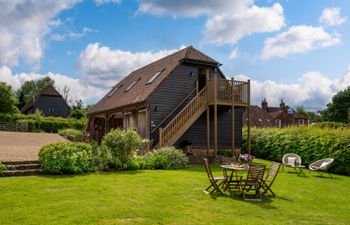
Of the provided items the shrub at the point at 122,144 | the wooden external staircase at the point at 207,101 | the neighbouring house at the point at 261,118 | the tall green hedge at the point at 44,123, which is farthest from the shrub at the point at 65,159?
the neighbouring house at the point at 261,118

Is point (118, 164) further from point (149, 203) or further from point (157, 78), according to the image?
point (157, 78)

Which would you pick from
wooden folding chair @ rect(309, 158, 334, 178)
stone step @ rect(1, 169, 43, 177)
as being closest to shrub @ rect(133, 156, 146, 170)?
stone step @ rect(1, 169, 43, 177)

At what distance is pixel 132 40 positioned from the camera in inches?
579

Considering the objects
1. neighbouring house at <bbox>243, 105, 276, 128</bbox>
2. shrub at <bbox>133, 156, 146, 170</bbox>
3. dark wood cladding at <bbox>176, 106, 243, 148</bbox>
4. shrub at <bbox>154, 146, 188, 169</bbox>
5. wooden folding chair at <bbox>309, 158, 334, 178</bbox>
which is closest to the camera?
shrub at <bbox>133, 156, 146, 170</bbox>

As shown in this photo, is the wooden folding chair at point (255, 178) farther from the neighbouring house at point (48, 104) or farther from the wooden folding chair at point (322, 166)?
the neighbouring house at point (48, 104)

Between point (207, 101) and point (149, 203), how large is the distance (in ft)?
36.1

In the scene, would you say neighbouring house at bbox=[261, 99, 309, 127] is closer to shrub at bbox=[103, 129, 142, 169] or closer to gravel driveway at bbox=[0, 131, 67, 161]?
gravel driveway at bbox=[0, 131, 67, 161]

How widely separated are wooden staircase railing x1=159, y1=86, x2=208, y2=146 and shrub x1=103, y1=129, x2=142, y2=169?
2940 millimetres

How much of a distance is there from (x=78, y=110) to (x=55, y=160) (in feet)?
107

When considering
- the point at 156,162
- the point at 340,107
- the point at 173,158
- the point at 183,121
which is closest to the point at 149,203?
the point at 156,162

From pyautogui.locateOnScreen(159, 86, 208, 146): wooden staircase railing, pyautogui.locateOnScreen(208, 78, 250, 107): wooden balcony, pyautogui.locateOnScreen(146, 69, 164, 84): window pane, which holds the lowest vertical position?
pyautogui.locateOnScreen(159, 86, 208, 146): wooden staircase railing

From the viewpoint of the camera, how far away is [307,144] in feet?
57.6

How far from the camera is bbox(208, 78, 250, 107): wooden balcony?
17.8m

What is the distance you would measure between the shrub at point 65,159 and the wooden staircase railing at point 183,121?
16.4 ft
